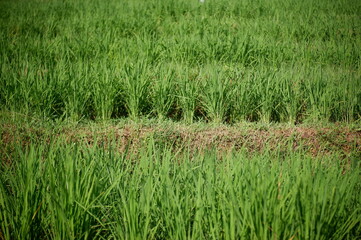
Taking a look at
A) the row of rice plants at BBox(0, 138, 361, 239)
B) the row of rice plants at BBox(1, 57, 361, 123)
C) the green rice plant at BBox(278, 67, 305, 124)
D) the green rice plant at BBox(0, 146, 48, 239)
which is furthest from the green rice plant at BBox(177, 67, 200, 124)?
the green rice plant at BBox(0, 146, 48, 239)

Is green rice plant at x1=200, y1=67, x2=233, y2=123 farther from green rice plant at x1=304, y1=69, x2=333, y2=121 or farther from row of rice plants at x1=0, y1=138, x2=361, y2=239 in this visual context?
row of rice plants at x1=0, y1=138, x2=361, y2=239

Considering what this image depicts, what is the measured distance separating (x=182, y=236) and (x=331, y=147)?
5.25ft

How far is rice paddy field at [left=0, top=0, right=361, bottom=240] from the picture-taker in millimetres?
1215

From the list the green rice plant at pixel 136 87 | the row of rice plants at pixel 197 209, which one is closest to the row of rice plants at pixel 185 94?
the green rice plant at pixel 136 87

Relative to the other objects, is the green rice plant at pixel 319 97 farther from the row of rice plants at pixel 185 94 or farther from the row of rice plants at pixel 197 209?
the row of rice plants at pixel 197 209

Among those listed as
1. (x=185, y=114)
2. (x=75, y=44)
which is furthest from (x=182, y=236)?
(x=75, y=44)

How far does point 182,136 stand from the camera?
227 centimetres

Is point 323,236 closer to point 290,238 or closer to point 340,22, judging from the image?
point 290,238

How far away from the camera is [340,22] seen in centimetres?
486

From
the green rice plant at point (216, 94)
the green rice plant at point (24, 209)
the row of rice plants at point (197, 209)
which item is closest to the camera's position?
the row of rice plants at point (197, 209)

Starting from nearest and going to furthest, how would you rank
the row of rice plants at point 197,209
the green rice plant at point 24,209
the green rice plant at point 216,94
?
1. the row of rice plants at point 197,209
2. the green rice plant at point 24,209
3. the green rice plant at point 216,94

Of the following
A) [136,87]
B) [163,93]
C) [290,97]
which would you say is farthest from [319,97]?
[136,87]

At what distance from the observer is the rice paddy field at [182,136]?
121 centimetres

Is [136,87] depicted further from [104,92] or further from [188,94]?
[188,94]
